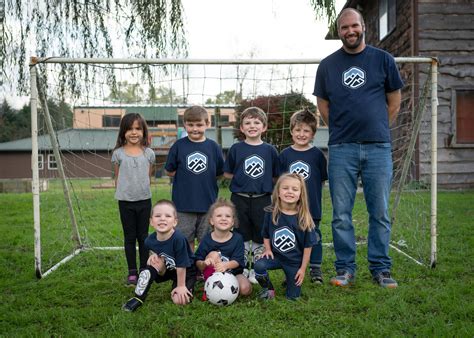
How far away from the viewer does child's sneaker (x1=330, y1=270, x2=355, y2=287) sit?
359 cm

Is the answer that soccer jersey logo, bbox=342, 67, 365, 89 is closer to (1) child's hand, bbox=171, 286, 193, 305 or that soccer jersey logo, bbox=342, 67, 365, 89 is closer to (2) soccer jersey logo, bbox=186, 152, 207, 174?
(2) soccer jersey logo, bbox=186, 152, 207, 174

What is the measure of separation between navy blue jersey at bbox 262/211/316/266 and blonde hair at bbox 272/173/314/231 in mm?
32

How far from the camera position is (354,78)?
11.7 ft

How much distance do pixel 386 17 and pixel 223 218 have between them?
10290mm

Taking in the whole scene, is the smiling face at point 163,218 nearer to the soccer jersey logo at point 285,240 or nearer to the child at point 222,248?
the child at point 222,248

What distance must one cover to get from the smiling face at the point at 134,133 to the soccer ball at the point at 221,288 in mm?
1319

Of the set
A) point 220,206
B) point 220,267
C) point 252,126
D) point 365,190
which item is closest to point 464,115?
point 365,190

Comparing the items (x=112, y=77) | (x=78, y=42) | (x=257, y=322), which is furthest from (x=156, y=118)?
(x=257, y=322)

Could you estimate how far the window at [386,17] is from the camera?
11.4 metres

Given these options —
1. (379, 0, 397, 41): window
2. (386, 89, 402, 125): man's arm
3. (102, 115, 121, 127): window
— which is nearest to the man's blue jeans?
(386, 89, 402, 125): man's arm

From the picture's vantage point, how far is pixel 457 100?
10.3 meters

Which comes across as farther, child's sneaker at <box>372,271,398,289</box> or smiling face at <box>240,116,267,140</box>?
smiling face at <box>240,116,267,140</box>

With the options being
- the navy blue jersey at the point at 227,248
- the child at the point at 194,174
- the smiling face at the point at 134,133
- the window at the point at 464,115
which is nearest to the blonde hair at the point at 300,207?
the navy blue jersey at the point at 227,248

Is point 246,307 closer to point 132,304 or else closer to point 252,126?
point 132,304
